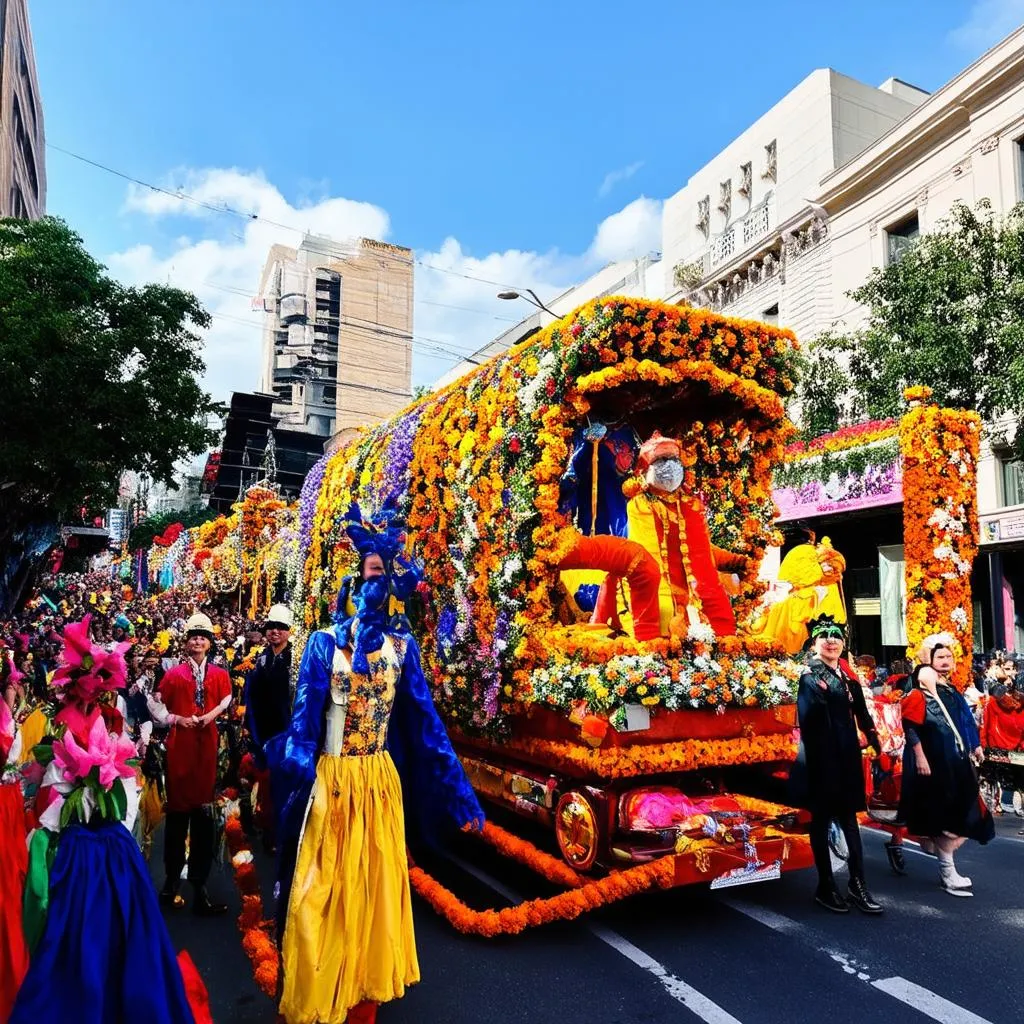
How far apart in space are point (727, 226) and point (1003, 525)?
14268 mm

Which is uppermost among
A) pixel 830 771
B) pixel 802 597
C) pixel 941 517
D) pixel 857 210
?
pixel 857 210

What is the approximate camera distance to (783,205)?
77.8 ft

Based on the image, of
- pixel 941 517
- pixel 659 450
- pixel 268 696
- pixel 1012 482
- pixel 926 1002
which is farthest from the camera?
pixel 1012 482

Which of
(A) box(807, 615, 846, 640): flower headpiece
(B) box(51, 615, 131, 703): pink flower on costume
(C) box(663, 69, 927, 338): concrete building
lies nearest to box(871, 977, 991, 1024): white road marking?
(A) box(807, 615, 846, 640): flower headpiece

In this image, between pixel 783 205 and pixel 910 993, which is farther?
pixel 783 205

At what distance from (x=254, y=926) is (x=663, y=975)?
230 cm

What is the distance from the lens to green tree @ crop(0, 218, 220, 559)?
12664 mm

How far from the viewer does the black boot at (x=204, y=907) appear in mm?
5367

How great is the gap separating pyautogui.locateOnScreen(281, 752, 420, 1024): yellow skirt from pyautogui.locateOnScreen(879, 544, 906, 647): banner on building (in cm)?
1577

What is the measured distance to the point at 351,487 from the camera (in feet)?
28.7

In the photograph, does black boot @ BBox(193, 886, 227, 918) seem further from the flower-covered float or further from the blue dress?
the blue dress

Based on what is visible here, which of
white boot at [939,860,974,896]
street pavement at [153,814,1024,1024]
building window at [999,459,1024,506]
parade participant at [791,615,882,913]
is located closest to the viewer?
street pavement at [153,814,1024,1024]

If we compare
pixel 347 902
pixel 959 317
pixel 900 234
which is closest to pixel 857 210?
pixel 900 234

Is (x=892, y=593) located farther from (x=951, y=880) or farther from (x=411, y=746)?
(x=411, y=746)
